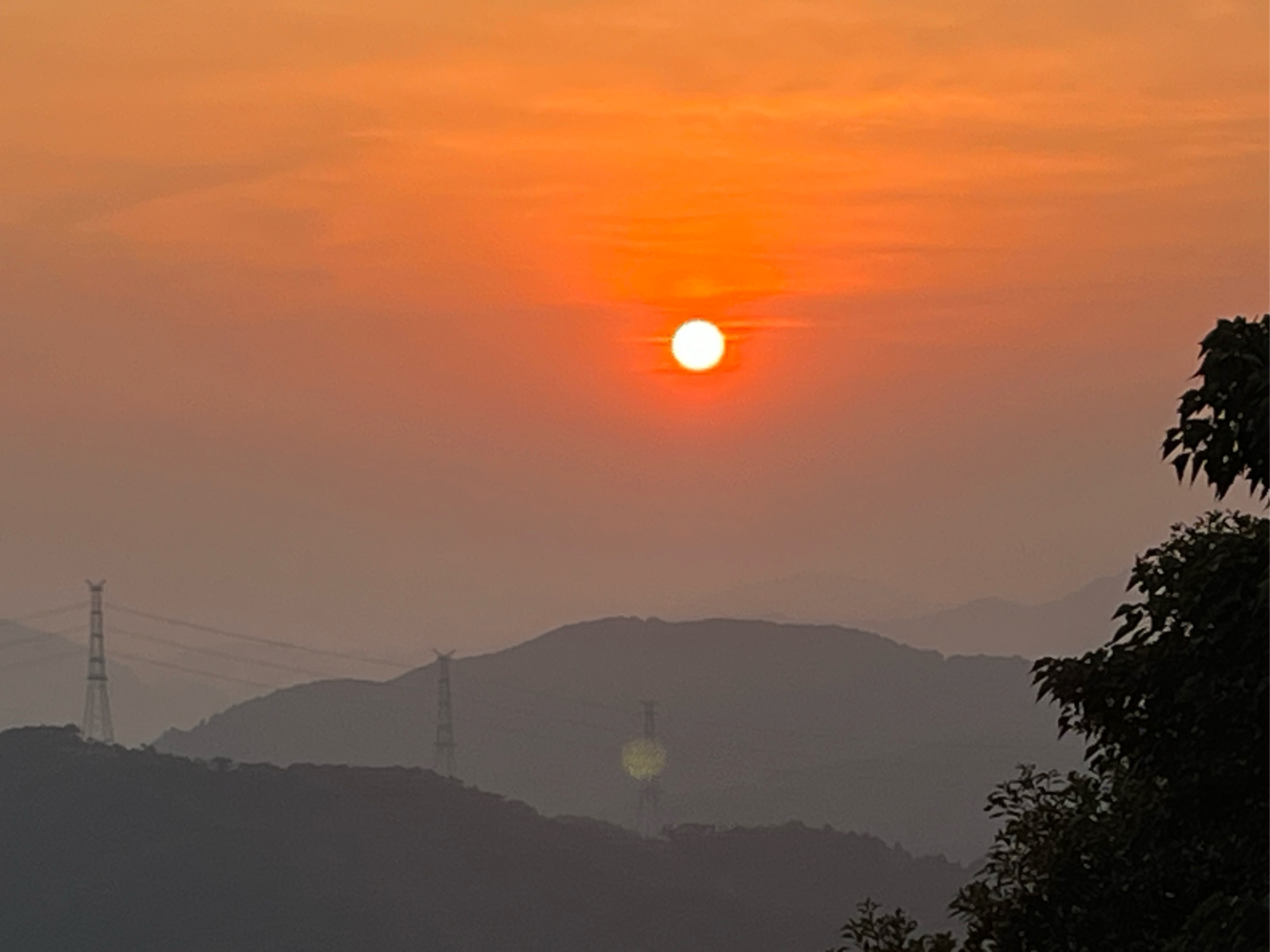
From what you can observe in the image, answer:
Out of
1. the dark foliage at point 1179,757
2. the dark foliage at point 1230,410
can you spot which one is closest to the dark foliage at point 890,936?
the dark foliage at point 1179,757

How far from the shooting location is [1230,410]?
77.6 ft

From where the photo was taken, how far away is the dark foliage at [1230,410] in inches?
899

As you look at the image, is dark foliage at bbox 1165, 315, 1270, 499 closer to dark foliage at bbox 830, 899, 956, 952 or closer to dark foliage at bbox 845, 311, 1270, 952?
dark foliage at bbox 845, 311, 1270, 952

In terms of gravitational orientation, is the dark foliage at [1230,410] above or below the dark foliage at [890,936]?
above

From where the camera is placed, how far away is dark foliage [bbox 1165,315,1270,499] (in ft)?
74.9

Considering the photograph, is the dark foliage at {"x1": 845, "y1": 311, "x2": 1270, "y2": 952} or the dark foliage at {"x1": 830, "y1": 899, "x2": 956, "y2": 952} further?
the dark foliage at {"x1": 830, "y1": 899, "x2": 956, "y2": 952}

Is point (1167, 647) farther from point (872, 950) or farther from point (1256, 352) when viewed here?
point (872, 950)

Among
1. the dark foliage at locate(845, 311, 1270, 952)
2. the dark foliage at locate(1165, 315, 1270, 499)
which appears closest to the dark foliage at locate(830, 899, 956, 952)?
the dark foliage at locate(845, 311, 1270, 952)

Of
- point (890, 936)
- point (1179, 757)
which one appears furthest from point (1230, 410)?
point (890, 936)

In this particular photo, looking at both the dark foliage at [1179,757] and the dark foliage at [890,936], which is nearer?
the dark foliage at [1179,757]

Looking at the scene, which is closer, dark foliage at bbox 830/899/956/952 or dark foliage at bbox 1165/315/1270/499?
dark foliage at bbox 1165/315/1270/499

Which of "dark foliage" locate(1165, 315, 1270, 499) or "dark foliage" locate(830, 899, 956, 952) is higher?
"dark foliage" locate(1165, 315, 1270, 499)

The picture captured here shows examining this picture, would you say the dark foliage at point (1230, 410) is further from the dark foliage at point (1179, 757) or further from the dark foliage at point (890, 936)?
the dark foliage at point (890, 936)

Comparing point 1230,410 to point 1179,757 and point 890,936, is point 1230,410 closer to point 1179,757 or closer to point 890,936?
point 1179,757
